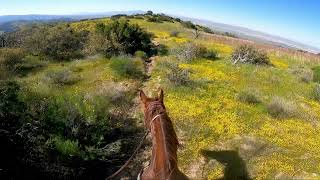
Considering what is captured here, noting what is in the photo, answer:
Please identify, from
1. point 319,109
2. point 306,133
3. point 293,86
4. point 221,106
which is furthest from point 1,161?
point 293,86

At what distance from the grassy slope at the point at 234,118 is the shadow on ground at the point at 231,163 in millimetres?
116

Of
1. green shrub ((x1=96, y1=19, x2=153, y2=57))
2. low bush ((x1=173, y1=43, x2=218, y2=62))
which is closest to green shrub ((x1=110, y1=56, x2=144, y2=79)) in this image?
low bush ((x1=173, y1=43, x2=218, y2=62))

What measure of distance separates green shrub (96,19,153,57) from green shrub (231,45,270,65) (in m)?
6.22

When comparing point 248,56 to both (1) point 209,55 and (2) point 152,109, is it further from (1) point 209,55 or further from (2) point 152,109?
(2) point 152,109

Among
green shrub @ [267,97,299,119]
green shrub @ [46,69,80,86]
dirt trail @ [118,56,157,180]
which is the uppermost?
green shrub @ [267,97,299,119]

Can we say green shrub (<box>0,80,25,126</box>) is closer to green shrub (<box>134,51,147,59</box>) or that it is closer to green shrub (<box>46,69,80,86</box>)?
green shrub (<box>46,69,80,86</box>)

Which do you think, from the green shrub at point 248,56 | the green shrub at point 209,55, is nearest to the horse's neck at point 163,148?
the green shrub at point 248,56

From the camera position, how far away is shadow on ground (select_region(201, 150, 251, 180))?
12.1 metres

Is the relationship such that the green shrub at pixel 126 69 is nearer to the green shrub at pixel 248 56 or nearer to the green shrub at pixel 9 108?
the green shrub at pixel 248 56

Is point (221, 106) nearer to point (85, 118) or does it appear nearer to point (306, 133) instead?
point (306, 133)

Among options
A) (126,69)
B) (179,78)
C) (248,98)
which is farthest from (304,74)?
(126,69)

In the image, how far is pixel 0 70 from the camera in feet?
75.4

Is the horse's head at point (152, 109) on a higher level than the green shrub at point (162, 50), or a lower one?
higher

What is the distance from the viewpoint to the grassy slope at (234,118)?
12984 mm
